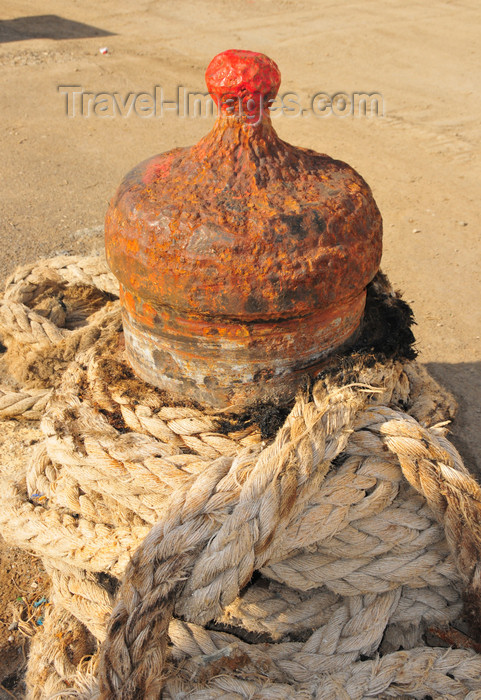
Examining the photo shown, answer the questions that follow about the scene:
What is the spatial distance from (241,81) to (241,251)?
333 millimetres

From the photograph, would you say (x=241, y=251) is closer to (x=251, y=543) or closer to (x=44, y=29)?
(x=251, y=543)

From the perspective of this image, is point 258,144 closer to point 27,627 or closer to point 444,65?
point 27,627

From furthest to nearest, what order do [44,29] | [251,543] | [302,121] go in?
1. [44,29]
2. [302,121]
3. [251,543]

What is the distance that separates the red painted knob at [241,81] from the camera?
123 centimetres

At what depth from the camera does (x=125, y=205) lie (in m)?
1.31

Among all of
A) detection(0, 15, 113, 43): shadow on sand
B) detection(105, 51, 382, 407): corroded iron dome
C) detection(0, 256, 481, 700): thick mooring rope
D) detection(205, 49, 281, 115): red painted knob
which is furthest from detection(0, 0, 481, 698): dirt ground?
detection(205, 49, 281, 115): red painted knob

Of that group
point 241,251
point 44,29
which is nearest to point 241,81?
point 241,251

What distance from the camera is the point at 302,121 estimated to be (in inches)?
195

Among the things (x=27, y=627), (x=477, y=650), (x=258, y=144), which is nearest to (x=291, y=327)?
(x=258, y=144)

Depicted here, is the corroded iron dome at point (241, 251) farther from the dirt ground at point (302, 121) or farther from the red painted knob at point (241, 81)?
the dirt ground at point (302, 121)

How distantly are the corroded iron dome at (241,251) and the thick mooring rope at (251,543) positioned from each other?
0.10 meters

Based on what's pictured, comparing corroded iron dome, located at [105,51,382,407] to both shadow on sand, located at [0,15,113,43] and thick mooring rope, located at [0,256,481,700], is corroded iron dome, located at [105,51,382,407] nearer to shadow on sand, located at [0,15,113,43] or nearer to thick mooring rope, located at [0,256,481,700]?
thick mooring rope, located at [0,256,481,700]

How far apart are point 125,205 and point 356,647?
3.30ft

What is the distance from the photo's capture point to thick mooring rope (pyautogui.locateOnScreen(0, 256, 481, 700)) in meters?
1.14
